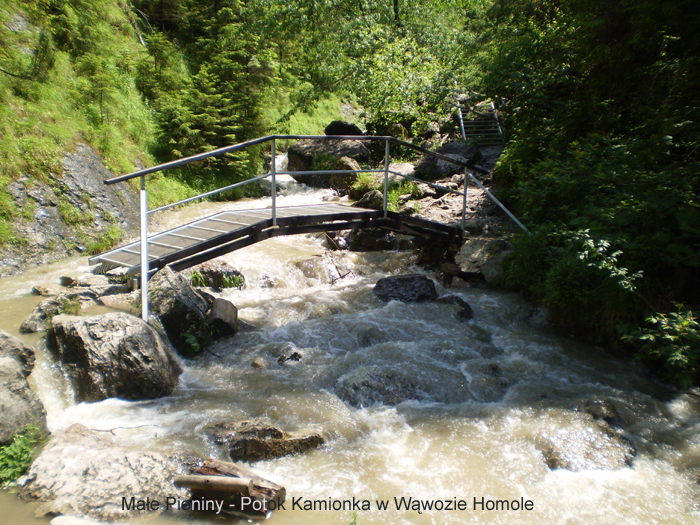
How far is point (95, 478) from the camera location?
3318 mm

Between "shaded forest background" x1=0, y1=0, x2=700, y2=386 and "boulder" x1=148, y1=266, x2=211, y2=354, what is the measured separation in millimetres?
4437

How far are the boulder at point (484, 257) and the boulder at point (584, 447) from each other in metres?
3.85

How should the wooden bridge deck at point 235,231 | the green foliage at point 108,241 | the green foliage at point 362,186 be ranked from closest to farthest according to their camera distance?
the wooden bridge deck at point 235,231, the green foliage at point 108,241, the green foliage at point 362,186

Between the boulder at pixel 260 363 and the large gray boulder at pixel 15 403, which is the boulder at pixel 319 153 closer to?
the boulder at pixel 260 363

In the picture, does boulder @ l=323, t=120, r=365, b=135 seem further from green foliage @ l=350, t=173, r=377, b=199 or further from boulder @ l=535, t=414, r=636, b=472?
boulder @ l=535, t=414, r=636, b=472

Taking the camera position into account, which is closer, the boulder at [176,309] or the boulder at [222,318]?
the boulder at [176,309]

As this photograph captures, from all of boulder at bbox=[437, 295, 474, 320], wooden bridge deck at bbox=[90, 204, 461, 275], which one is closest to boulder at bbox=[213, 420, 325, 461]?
wooden bridge deck at bbox=[90, 204, 461, 275]

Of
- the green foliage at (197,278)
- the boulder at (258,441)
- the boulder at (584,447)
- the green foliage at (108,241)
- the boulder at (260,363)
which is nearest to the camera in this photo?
the boulder at (258,441)

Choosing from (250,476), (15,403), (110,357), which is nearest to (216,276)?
(110,357)

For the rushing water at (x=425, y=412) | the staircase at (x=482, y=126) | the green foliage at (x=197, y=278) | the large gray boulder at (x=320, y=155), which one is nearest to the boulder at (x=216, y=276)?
the green foliage at (x=197, y=278)

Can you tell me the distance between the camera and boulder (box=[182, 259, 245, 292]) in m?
7.94

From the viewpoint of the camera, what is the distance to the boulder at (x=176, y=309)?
218 inches

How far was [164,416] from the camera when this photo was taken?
14.1 ft

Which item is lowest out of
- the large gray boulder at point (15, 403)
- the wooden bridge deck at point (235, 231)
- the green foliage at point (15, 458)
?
the green foliage at point (15, 458)
